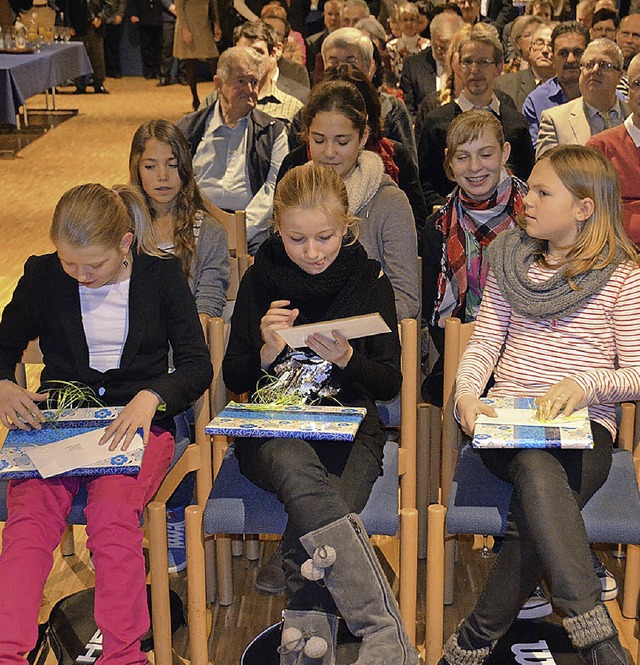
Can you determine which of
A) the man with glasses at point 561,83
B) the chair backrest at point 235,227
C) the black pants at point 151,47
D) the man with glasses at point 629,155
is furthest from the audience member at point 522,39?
the black pants at point 151,47

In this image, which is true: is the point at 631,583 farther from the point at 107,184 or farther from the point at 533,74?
the point at 107,184

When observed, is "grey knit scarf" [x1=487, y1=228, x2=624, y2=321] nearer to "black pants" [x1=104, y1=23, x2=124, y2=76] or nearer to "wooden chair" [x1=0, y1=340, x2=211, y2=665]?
"wooden chair" [x1=0, y1=340, x2=211, y2=665]

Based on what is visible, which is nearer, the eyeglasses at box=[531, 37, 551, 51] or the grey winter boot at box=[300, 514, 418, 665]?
the grey winter boot at box=[300, 514, 418, 665]

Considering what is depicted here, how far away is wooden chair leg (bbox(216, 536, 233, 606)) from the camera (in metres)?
2.68

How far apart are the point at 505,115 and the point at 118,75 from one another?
11736 millimetres

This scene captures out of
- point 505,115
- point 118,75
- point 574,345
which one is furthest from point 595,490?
point 118,75

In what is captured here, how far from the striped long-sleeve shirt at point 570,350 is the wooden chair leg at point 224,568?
75 cm

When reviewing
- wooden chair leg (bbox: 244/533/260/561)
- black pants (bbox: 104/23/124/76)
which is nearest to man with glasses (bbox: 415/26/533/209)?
wooden chair leg (bbox: 244/533/260/561)

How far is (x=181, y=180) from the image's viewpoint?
3.08 meters

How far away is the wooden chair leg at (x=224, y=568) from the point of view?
2.68 m

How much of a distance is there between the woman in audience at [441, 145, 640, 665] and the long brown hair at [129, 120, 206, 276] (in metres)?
0.95

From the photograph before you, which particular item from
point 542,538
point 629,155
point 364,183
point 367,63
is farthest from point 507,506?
point 367,63

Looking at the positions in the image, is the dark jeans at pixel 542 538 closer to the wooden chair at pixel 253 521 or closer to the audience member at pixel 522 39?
the wooden chair at pixel 253 521

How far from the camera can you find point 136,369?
2.49 m
